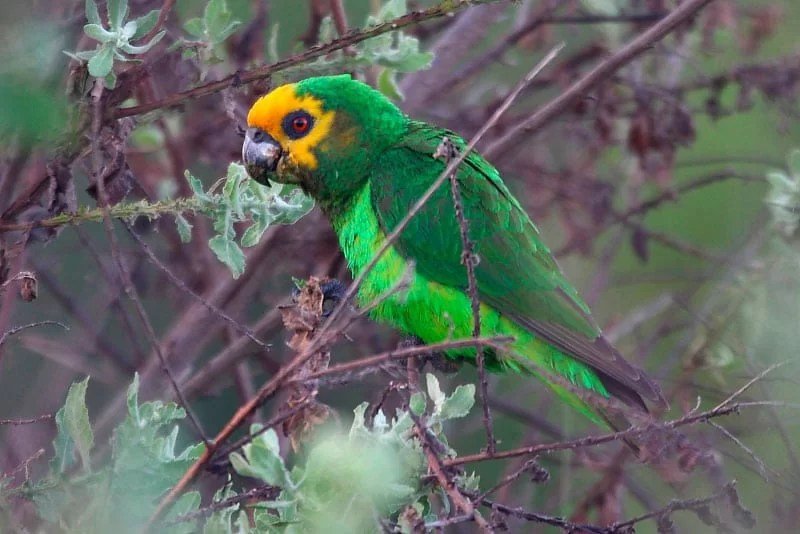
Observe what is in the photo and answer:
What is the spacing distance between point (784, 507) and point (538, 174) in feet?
5.25

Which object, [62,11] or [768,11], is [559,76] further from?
[62,11]

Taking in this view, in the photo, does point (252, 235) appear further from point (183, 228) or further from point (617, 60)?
point (617, 60)

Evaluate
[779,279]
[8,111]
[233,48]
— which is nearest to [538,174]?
[779,279]

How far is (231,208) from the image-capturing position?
7.20 ft

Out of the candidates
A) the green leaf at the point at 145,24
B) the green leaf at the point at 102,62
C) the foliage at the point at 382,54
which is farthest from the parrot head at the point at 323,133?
the green leaf at the point at 102,62

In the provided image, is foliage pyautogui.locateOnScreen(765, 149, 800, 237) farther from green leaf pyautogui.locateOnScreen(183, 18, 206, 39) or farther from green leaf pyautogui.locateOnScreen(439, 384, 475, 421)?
green leaf pyautogui.locateOnScreen(183, 18, 206, 39)

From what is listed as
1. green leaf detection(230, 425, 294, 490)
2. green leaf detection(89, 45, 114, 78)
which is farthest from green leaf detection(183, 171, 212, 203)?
green leaf detection(230, 425, 294, 490)

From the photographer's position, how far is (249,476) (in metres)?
1.80

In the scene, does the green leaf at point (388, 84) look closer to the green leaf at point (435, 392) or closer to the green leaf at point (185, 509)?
the green leaf at point (435, 392)

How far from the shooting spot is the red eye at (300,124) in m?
3.18

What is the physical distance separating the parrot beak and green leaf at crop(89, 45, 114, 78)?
3.23ft

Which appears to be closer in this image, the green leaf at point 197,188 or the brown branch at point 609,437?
the brown branch at point 609,437

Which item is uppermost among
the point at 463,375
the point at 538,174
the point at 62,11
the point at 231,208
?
the point at 62,11

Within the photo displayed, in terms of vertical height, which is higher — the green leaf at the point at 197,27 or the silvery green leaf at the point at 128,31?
the silvery green leaf at the point at 128,31
